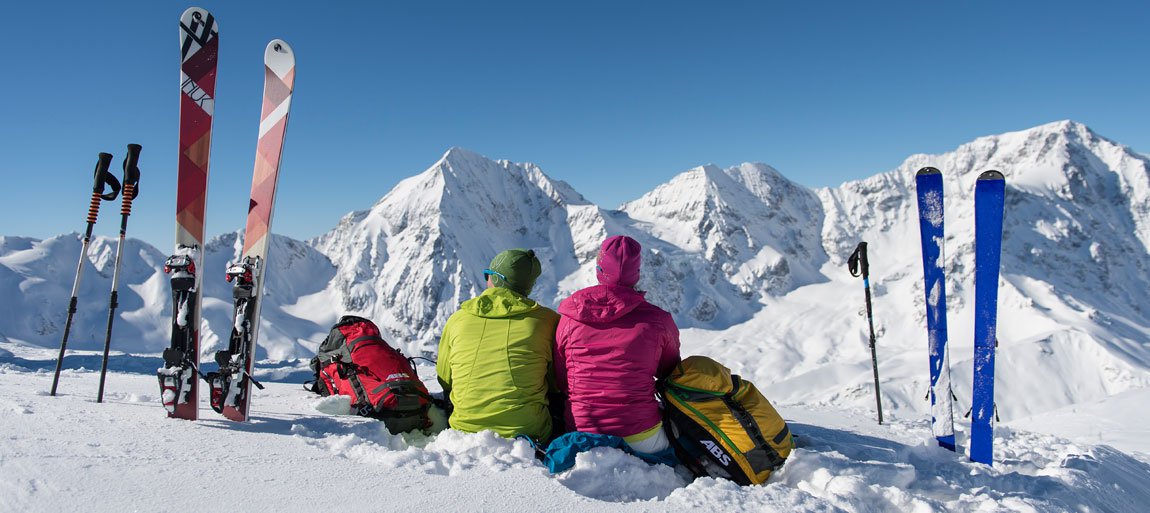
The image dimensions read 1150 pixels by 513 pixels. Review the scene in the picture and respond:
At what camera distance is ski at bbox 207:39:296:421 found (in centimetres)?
521

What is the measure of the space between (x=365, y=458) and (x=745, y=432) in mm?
2697

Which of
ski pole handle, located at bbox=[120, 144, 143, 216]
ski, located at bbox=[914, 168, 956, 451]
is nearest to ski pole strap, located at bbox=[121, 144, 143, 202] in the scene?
ski pole handle, located at bbox=[120, 144, 143, 216]

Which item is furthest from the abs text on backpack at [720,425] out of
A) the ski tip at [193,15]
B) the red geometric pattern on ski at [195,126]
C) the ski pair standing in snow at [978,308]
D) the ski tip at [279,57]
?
the ski tip at [193,15]

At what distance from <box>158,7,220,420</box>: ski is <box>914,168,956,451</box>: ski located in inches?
276

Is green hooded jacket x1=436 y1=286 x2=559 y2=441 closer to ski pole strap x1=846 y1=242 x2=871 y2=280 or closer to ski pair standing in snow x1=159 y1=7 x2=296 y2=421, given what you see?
ski pair standing in snow x1=159 y1=7 x2=296 y2=421

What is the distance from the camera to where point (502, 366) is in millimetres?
4383

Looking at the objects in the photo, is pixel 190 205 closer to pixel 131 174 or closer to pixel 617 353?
pixel 131 174

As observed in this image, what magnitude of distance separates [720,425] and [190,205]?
18.0 feet

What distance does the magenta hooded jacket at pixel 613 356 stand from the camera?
4191 millimetres

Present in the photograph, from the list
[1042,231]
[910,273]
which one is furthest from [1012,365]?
[1042,231]

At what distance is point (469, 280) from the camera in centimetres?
16075

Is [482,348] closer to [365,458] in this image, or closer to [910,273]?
[365,458]

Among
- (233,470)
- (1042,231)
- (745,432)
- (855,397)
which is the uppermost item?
(1042,231)

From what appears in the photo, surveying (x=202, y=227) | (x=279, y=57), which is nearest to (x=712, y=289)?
(x=279, y=57)
